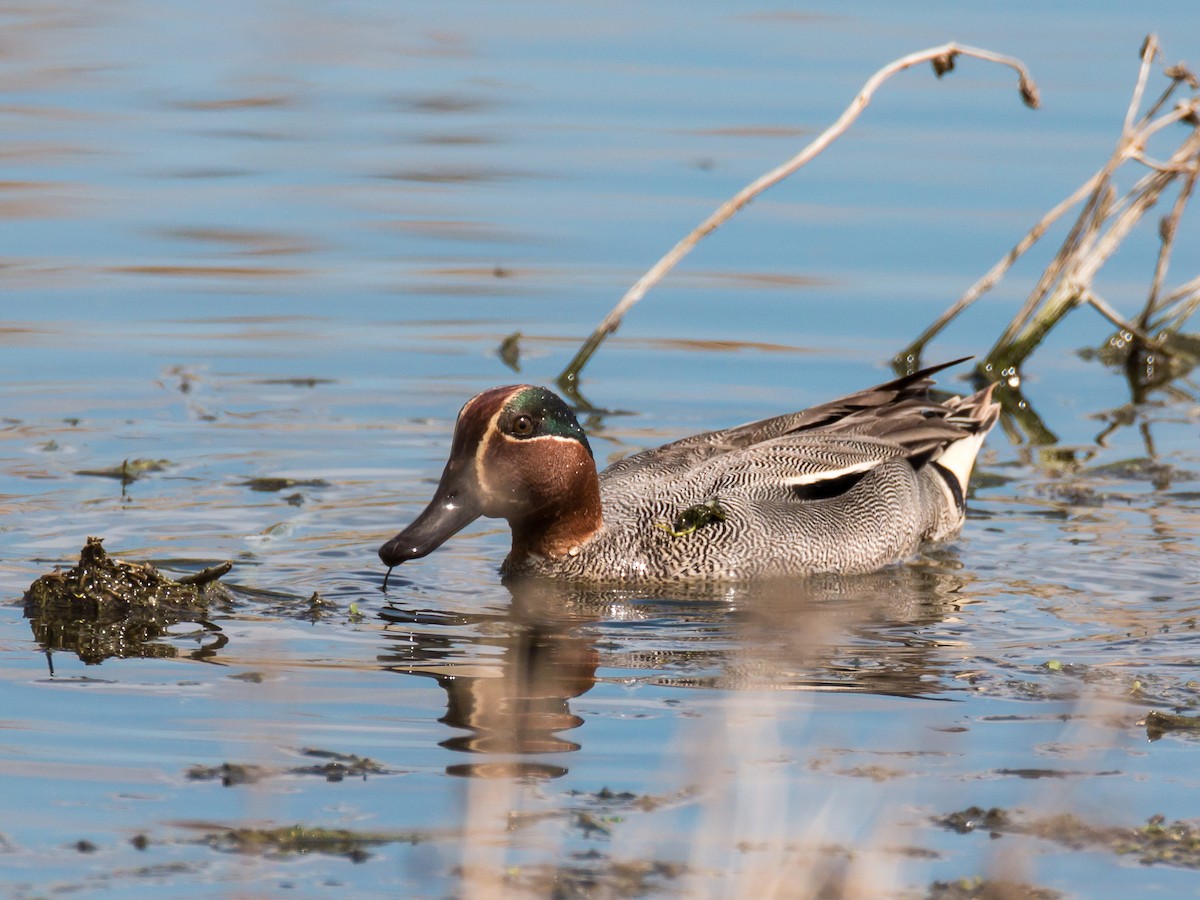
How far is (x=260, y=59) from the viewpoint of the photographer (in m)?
17.8

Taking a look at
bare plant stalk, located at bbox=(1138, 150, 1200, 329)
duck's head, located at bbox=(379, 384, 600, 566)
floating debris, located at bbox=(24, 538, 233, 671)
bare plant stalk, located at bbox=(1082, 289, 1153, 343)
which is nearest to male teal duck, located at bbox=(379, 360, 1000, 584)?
duck's head, located at bbox=(379, 384, 600, 566)

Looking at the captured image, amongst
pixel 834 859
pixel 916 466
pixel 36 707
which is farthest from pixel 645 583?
pixel 834 859

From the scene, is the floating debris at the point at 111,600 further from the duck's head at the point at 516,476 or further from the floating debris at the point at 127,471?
the floating debris at the point at 127,471

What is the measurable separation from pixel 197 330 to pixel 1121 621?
6029 mm

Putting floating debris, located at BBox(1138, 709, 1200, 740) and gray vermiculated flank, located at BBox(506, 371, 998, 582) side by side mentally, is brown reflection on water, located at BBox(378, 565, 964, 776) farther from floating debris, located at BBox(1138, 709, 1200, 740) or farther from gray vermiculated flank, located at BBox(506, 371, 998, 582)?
floating debris, located at BBox(1138, 709, 1200, 740)

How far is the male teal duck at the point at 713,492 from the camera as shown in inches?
309

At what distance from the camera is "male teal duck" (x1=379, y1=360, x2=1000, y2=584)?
25.7ft

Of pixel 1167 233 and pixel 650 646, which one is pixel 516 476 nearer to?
pixel 650 646

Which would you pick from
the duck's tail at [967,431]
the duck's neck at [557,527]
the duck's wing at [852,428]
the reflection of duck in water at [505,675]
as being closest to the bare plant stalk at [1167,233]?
the duck's tail at [967,431]

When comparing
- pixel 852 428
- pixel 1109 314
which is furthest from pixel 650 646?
pixel 1109 314

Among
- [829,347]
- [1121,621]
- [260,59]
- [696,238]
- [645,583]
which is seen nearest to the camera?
[1121,621]

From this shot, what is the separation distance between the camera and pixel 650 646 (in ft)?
23.6

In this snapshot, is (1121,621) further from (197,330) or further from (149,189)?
(149,189)

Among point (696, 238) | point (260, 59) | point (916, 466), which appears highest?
point (260, 59)
